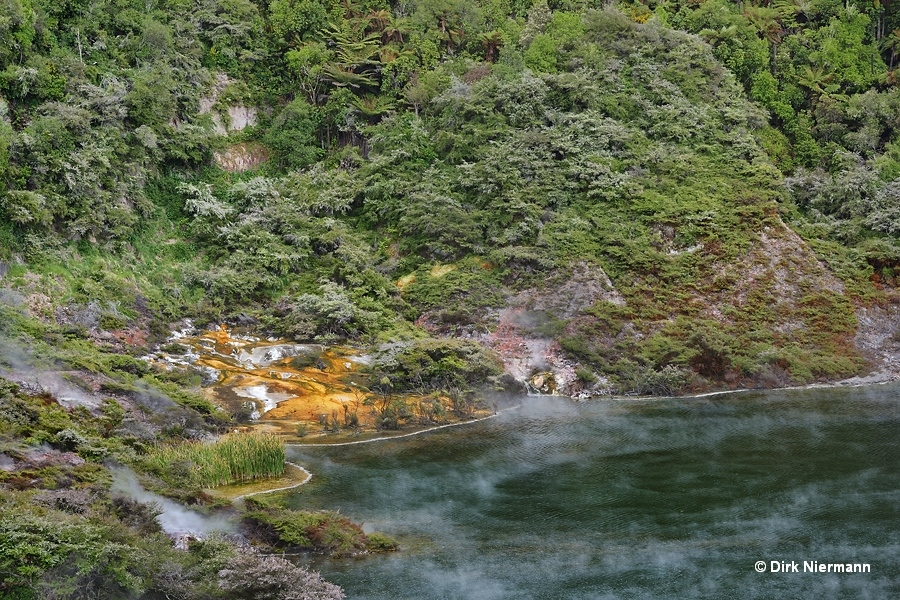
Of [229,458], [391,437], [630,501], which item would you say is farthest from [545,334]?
[229,458]

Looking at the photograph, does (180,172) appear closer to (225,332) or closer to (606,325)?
(225,332)

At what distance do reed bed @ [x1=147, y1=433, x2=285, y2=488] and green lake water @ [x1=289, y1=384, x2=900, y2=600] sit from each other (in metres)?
1.15

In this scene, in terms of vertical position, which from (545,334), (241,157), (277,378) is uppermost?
(241,157)

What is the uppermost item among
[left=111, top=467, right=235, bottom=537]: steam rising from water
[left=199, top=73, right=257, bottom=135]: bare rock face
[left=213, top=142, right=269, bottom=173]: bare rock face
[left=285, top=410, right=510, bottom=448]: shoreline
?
[left=199, top=73, right=257, bottom=135]: bare rock face

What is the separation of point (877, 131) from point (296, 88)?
90.8 feet

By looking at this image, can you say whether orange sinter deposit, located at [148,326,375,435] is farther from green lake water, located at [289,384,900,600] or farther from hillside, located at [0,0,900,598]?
green lake water, located at [289,384,900,600]

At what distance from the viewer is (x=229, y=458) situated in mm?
19062

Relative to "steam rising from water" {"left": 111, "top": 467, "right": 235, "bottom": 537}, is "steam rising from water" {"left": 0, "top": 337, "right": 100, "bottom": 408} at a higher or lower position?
higher

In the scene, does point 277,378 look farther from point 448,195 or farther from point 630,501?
point 448,195

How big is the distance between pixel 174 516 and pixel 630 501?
8838 mm

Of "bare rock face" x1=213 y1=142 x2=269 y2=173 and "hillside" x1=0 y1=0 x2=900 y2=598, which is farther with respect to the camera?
"bare rock face" x1=213 y1=142 x2=269 y2=173

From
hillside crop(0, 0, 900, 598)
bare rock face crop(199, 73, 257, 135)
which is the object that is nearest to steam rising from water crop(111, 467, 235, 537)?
hillside crop(0, 0, 900, 598)

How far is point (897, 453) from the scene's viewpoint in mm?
19969

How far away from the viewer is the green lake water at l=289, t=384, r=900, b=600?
1376 centimetres
